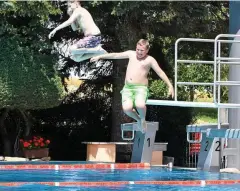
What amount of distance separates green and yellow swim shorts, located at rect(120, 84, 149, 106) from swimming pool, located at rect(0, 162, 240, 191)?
3.54 feet

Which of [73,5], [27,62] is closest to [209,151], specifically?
[73,5]

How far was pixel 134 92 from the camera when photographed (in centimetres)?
991

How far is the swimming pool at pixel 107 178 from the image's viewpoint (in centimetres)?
787

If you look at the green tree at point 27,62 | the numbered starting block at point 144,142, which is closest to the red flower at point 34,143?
the green tree at point 27,62

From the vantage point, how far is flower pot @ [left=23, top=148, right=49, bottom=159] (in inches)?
569

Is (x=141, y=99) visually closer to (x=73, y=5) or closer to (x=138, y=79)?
(x=138, y=79)

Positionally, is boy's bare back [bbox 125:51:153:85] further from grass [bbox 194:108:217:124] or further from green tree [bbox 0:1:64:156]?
grass [bbox 194:108:217:124]

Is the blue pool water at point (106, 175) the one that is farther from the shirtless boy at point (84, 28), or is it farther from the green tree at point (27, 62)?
the green tree at point (27, 62)

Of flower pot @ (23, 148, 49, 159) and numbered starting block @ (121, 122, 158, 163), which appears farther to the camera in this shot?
flower pot @ (23, 148, 49, 159)

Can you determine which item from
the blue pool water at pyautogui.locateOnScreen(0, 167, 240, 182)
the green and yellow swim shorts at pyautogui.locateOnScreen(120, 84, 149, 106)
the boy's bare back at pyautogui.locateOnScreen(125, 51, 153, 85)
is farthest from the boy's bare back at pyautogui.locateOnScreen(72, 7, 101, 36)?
the blue pool water at pyautogui.locateOnScreen(0, 167, 240, 182)

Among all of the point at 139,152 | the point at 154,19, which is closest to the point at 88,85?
the point at 154,19

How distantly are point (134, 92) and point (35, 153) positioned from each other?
16.9 feet

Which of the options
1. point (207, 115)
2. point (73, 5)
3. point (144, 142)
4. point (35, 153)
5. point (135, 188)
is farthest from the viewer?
point (207, 115)

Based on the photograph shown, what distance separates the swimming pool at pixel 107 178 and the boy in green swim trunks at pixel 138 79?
36.8 inches
